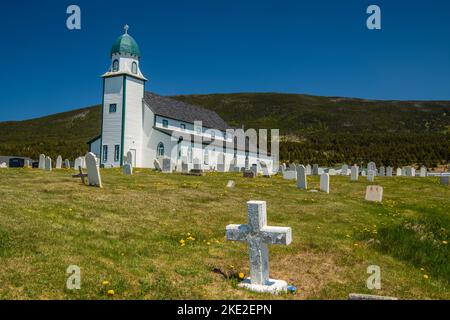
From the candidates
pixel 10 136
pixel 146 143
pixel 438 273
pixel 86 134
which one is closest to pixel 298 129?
pixel 86 134

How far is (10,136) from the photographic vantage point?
375 feet

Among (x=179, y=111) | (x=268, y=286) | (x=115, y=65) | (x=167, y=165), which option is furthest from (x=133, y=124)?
(x=268, y=286)

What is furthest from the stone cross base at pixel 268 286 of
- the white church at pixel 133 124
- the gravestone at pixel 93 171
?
the white church at pixel 133 124

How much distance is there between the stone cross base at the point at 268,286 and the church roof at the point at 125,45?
39.1m

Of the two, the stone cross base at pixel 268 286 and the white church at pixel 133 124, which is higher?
the white church at pixel 133 124

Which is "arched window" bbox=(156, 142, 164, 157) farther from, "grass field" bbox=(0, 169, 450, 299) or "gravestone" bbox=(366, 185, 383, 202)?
"gravestone" bbox=(366, 185, 383, 202)

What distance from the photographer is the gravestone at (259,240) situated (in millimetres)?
6957

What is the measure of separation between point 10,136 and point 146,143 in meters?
88.5

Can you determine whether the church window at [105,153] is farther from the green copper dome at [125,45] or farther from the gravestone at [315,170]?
the gravestone at [315,170]

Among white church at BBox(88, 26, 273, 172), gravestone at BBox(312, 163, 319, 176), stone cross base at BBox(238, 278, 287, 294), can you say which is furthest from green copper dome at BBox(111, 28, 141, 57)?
stone cross base at BBox(238, 278, 287, 294)

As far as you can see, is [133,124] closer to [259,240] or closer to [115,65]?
[115,65]

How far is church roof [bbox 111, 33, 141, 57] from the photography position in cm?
4188

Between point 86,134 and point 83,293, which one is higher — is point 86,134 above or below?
above
